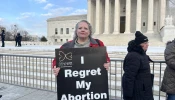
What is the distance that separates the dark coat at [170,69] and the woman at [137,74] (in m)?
0.33

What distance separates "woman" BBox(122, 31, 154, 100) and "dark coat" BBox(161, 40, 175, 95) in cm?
33

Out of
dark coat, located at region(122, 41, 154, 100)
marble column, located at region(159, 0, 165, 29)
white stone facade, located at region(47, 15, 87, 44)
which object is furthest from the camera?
white stone facade, located at region(47, 15, 87, 44)

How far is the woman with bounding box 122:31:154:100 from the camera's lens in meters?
3.41

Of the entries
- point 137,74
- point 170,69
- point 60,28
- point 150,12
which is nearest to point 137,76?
point 137,74

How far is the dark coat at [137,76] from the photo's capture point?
134 inches

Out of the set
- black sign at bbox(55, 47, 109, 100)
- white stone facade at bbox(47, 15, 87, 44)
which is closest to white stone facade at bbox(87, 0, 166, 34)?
white stone facade at bbox(47, 15, 87, 44)

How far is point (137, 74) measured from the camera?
3.48 m

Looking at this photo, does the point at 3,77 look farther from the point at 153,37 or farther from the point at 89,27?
the point at 153,37

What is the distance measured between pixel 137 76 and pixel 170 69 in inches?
24.8

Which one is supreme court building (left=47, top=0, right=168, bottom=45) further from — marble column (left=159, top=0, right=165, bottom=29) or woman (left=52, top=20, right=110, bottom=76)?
woman (left=52, top=20, right=110, bottom=76)

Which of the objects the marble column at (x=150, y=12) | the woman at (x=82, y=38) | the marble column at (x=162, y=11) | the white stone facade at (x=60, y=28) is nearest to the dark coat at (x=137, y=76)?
the woman at (x=82, y=38)

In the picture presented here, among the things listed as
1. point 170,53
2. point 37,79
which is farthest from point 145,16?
point 170,53

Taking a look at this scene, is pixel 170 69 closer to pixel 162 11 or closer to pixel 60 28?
pixel 162 11

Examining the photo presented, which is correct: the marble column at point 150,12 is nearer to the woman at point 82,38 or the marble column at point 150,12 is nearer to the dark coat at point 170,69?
the dark coat at point 170,69
